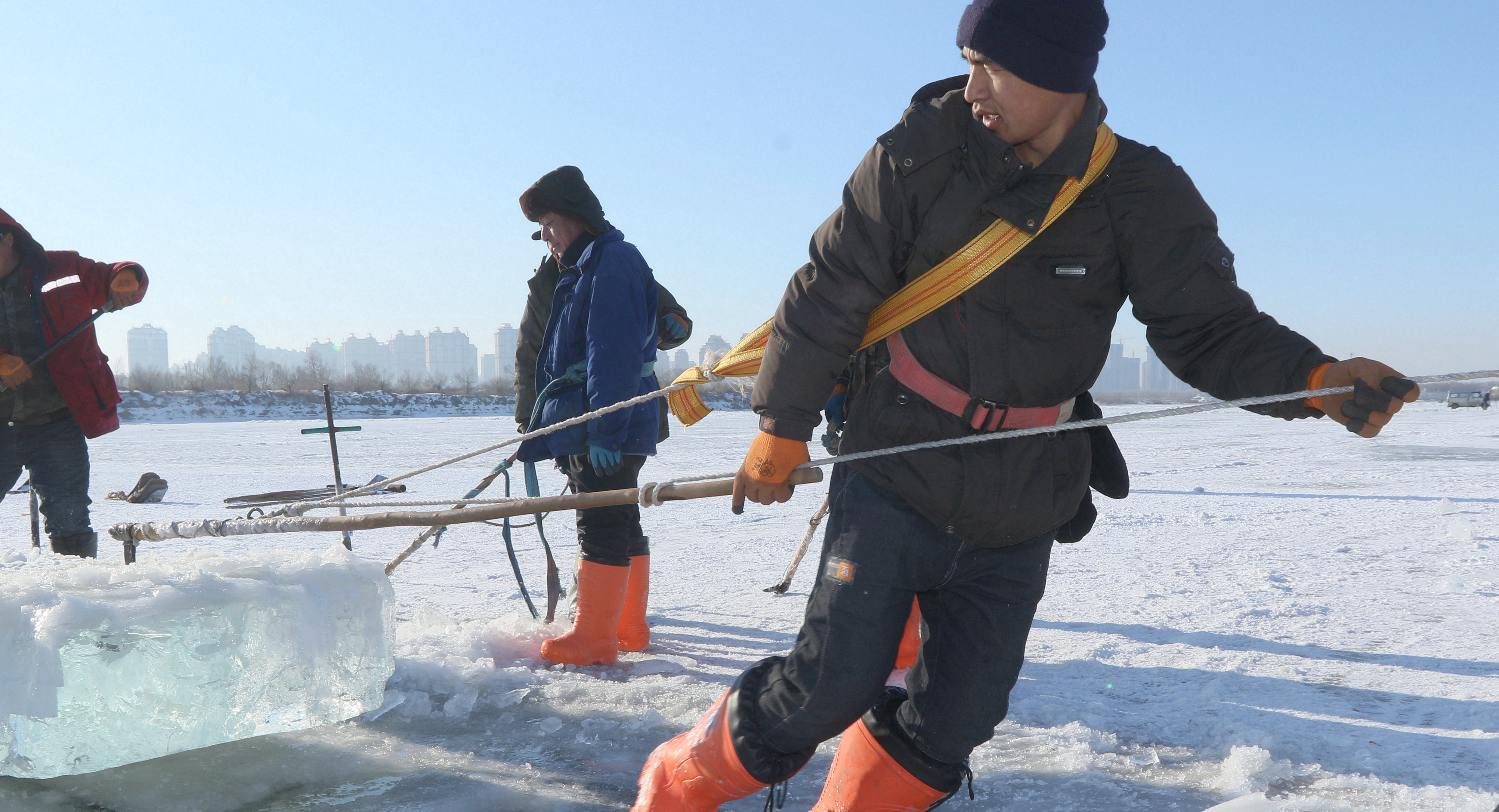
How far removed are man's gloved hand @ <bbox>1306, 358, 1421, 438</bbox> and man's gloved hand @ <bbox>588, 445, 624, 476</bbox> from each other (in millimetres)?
2190

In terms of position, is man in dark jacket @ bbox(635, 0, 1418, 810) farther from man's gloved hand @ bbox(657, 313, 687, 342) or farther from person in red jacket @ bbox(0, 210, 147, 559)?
person in red jacket @ bbox(0, 210, 147, 559)

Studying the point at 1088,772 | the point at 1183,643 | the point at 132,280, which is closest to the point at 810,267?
the point at 1088,772

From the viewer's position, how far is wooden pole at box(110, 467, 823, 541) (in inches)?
77.9

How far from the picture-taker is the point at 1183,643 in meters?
3.27

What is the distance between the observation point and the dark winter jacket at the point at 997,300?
1.60 metres

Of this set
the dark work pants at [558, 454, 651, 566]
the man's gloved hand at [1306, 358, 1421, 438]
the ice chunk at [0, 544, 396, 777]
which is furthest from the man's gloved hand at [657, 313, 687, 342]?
the man's gloved hand at [1306, 358, 1421, 438]

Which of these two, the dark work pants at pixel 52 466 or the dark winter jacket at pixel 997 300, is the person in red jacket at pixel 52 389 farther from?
the dark winter jacket at pixel 997 300

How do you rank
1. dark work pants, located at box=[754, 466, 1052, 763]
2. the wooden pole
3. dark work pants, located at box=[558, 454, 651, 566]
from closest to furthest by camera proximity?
dark work pants, located at box=[754, 466, 1052, 763], the wooden pole, dark work pants, located at box=[558, 454, 651, 566]

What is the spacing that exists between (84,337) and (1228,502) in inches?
286

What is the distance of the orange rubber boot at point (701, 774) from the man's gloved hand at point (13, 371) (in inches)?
122

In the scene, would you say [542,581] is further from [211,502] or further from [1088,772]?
[211,502]

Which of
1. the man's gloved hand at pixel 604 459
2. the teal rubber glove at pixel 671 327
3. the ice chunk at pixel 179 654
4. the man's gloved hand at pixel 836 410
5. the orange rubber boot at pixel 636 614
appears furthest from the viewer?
the teal rubber glove at pixel 671 327

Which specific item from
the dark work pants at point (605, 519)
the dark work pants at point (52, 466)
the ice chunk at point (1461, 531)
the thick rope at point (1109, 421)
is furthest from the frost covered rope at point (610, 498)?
the ice chunk at point (1461, 531)

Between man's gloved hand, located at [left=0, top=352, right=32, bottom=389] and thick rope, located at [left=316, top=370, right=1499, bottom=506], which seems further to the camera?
man's gloved hand, located at [left=0, top=352, right=32, bottom=389]
